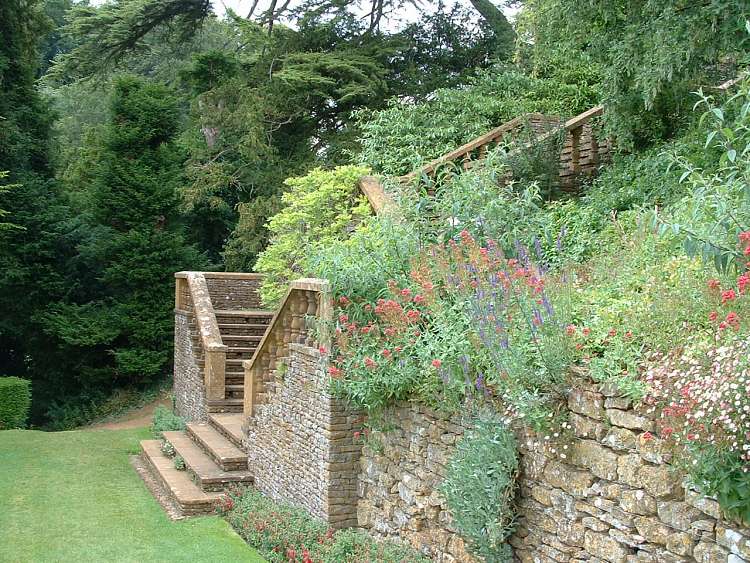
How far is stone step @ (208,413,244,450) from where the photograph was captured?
10.1 meters

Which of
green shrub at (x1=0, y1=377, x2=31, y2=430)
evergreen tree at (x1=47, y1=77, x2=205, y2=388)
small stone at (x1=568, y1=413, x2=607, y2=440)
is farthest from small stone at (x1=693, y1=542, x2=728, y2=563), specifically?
evergreen tree at (x1=47, y1=77, x2=205, y2=388)

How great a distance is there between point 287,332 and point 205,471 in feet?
7.64

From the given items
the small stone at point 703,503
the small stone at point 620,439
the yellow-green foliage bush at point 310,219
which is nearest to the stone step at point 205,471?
the yellow-green foliage bush at point 310,219

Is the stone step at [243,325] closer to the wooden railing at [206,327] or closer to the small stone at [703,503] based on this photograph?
Result: the wooden railing at [206,327]

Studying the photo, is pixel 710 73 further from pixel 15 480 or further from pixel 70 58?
pixel 70 58

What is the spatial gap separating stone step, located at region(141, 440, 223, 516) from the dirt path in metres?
4.81

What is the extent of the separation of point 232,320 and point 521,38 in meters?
6.79

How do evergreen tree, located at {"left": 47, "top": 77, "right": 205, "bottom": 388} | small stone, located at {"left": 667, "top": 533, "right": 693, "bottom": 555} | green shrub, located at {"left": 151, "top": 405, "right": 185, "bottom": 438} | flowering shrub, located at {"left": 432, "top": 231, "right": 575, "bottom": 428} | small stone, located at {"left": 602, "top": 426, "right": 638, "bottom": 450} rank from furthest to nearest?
evergreen tree, located at {"left": 47, "top": 77, "right": 205, "bottom": 388} → green shrub, located at {"left": 151, "top": 405, "right": 185, "bottom": 438} → flowering shrub, located at {"left": 432, "top": 231, "right": 575, "bottom": 428} → small stone, located at {"left": 602, "top": 426, "right": 638, "bottom": 450} → small stone, located at {"left": 667, "top": 533, "right": 693, "bottom": 555}

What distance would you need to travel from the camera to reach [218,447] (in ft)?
32.8

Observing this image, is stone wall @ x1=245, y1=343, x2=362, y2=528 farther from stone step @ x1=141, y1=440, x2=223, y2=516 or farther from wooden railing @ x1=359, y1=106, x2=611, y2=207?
wooden railing @ x1=359, y1=106, x2=611, y2=207

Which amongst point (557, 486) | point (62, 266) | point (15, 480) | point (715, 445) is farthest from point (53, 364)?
point (715, 445)

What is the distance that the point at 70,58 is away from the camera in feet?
52.1

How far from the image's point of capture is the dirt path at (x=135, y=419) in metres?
15.9

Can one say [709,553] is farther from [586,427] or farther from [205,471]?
[205,471]
